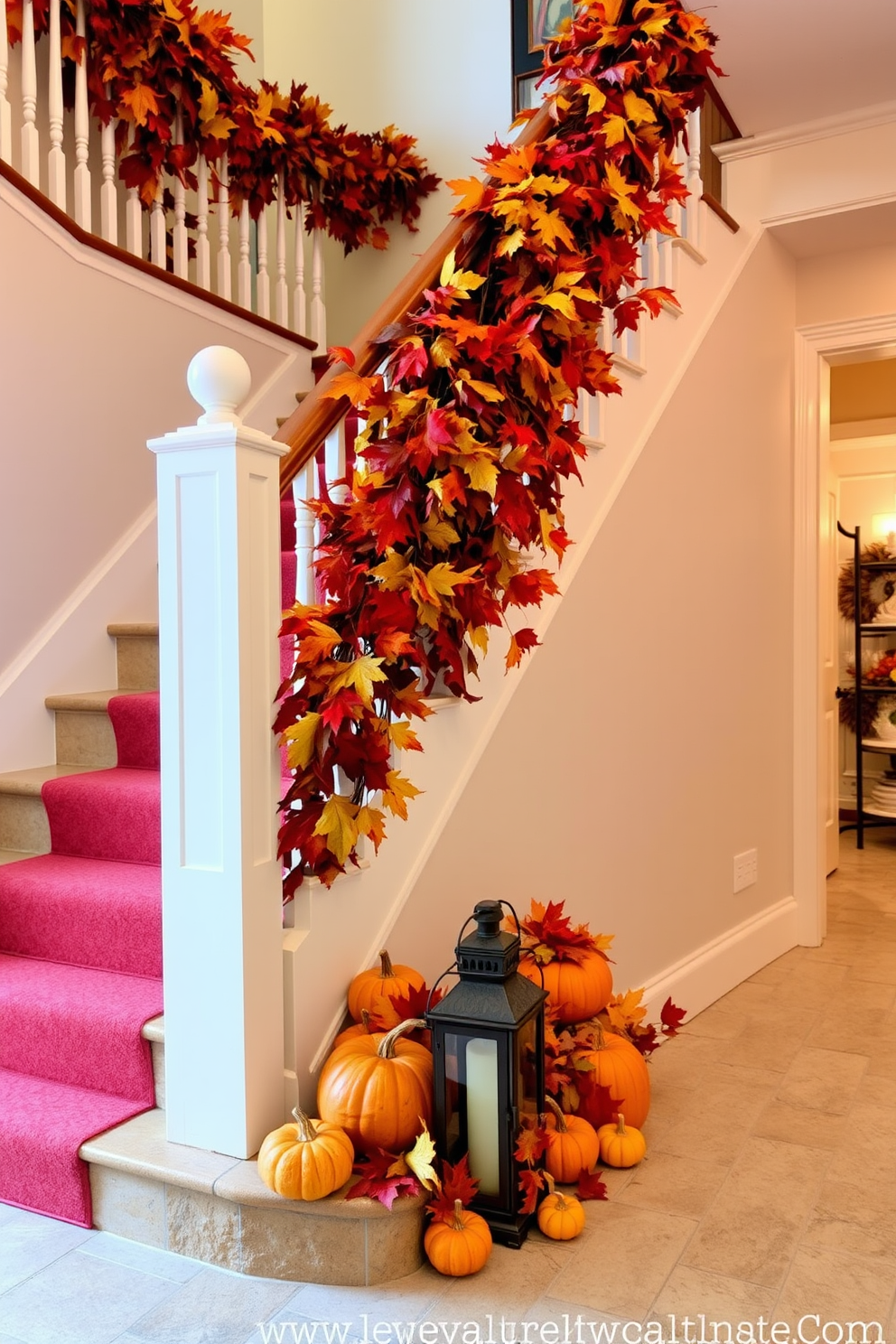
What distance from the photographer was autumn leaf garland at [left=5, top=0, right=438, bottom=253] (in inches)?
121

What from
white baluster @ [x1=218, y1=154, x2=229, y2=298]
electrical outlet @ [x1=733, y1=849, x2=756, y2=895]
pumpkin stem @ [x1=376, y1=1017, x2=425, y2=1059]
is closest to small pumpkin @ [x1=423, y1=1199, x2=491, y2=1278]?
pumpkin stem @ [x1=376, y1=1017, x2=425, y2=1059]

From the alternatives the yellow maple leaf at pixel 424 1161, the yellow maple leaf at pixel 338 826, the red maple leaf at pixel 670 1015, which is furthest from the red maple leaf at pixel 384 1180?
the red maple leaf at pixel 670 1015

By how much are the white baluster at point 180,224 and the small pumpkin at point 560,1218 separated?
2782mm

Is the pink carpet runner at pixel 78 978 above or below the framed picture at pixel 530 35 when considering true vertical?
below

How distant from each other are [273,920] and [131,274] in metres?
2.12

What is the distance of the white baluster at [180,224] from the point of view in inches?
131

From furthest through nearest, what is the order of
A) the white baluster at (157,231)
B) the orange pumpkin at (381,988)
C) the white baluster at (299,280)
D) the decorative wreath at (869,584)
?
the decorative wreath at (869,584)
the white baluster at (299,280)
the white baluster at (157,231)
the orange pumpkin at (381,988)

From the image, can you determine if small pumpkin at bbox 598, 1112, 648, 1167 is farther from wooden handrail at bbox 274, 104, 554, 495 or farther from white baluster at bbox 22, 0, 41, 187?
white baluster at bbox 22, 0, 41, 187

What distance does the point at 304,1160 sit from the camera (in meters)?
1.74

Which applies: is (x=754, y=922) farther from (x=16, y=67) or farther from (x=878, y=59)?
(x=16, y=67)

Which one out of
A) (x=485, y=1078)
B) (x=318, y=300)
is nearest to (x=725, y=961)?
(x=485, y=1078)

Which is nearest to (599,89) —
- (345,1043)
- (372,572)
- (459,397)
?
(459,397)

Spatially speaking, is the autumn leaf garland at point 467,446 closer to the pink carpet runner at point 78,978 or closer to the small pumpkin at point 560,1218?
the pink carpet runner at point 78,978

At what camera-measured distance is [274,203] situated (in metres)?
3.91
